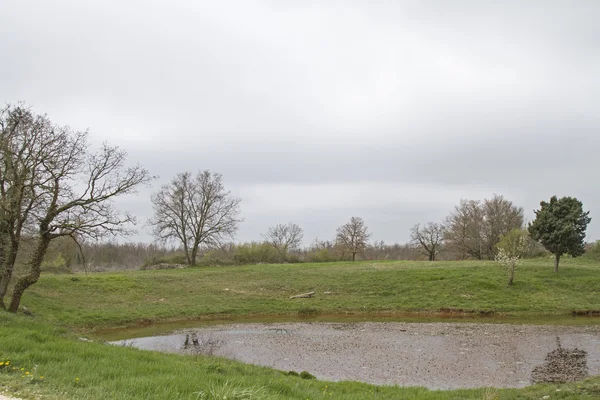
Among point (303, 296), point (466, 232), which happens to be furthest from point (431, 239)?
point (303, 296)

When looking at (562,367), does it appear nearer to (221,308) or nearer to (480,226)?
(221,308)

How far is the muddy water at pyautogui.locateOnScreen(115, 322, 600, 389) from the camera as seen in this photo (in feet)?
47.3

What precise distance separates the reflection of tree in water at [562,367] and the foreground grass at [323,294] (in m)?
11.8

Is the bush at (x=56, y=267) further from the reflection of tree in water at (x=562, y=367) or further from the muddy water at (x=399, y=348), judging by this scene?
the reflection of tree in water at (x=562, y=367)

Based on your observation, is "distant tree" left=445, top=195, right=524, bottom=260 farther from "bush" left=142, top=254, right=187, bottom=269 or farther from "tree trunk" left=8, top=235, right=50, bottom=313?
"tree trunk" left=8, top=235, right=50, bottom=313

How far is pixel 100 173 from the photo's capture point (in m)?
19.2

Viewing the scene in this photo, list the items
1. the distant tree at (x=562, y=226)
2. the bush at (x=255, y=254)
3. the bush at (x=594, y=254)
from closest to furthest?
the distant tree at (x=562, y=226), the bush at (x=594, y=254), the bush at (x=255, y=254)

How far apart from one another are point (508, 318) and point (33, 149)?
29.2 meters

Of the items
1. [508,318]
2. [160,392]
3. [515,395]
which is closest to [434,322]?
[508,318]

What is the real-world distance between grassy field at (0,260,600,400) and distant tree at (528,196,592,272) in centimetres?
256

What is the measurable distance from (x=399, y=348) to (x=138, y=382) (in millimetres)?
14045

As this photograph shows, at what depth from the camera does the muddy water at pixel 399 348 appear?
567 inches

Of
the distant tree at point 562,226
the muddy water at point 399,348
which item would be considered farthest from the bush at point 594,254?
the muddy water at point 399,348

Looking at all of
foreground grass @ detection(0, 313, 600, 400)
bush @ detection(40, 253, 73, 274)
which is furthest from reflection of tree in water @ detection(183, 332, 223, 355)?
bush @ detection(40, 253, 73, 274)
